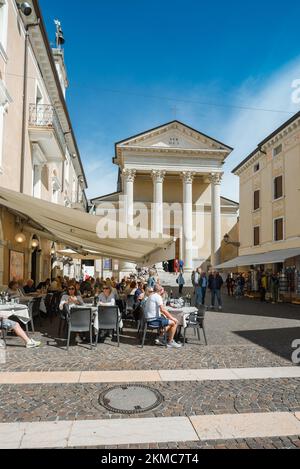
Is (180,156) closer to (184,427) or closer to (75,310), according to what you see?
(75,310)

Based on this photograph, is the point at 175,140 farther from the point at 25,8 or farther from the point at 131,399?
the point at 131,399

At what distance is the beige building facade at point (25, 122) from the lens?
1083 cm

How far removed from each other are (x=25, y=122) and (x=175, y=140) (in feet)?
87.5

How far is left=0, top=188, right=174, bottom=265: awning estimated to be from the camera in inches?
344

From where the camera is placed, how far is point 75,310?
7168mm

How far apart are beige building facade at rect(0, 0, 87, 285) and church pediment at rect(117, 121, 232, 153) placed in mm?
19654

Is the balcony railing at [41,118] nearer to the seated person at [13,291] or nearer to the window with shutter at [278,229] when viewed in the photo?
the seated person at [13,291]

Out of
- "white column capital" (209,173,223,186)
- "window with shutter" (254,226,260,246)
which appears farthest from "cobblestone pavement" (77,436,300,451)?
"white column capital" (209,173,223,186)

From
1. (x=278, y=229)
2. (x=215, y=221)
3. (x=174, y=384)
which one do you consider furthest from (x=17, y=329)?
(x=215, y=221)

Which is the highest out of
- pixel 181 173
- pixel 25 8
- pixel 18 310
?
pixel 181 173

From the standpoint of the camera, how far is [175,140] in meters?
37.8

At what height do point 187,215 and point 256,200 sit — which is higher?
point 187,215

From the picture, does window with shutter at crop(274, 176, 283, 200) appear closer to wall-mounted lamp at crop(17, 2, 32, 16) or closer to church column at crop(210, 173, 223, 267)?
church column at crop(210, 173, 223, 267)

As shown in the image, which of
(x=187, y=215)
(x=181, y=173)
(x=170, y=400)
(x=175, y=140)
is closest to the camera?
(x=170, y=400)
